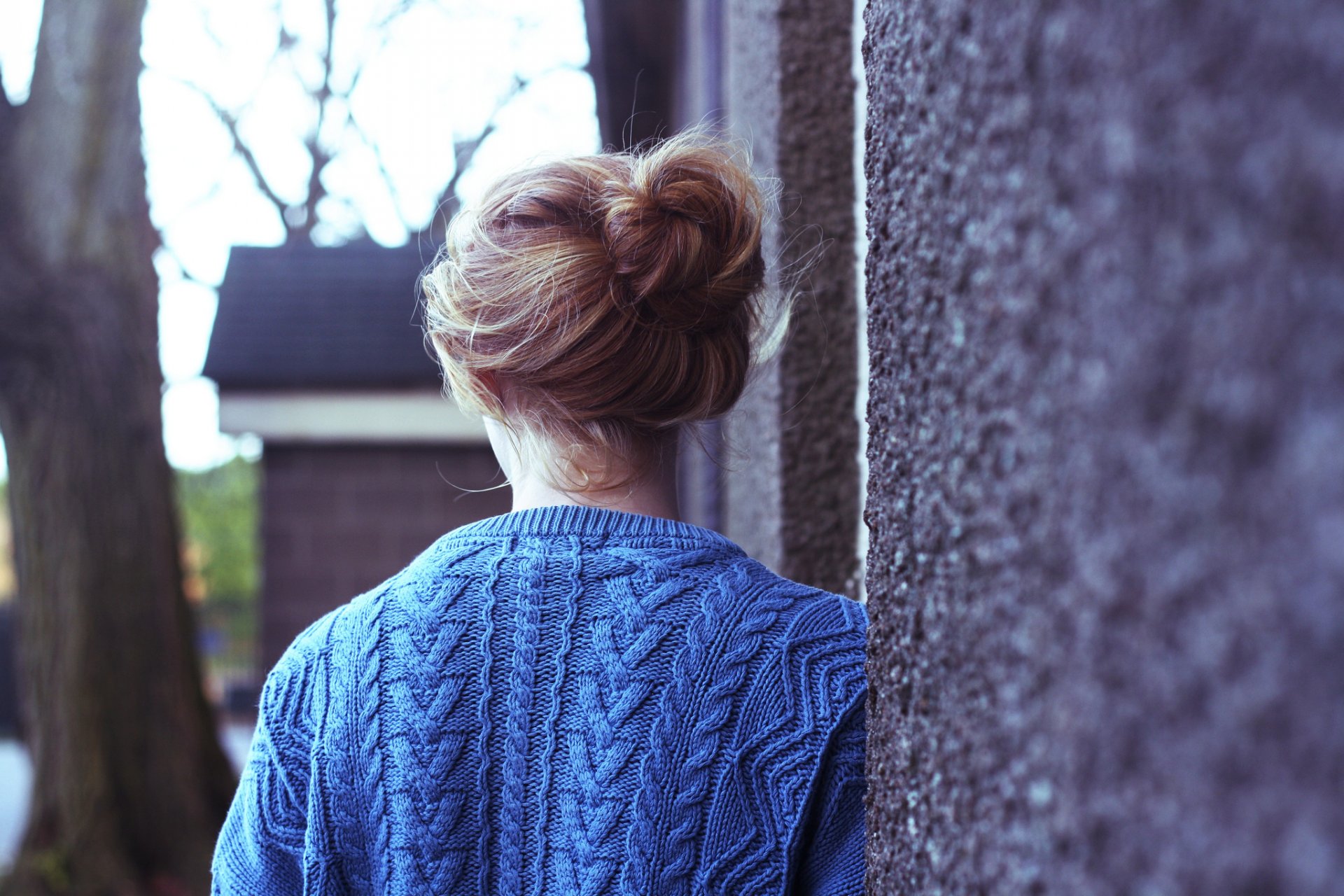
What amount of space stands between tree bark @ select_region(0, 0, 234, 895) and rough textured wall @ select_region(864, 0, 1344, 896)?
18.8ft

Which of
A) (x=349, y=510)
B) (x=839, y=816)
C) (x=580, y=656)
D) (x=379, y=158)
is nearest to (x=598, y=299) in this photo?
(x=580, y=656)

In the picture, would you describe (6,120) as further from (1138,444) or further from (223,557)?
(223,557)

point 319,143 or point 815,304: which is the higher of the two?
point 319,143

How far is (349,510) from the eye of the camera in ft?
27.7

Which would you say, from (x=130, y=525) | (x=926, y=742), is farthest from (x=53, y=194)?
(x=926, y=742)

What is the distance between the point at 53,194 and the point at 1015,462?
6123 millimetres

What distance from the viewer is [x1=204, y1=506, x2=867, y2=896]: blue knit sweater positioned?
115 cm

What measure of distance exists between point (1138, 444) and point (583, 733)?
2.73ft

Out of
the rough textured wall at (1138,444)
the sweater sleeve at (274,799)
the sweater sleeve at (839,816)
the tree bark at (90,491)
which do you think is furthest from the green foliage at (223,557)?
the rough textured wall at (1138,444)

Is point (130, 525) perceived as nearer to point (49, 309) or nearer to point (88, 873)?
point (49, 309)

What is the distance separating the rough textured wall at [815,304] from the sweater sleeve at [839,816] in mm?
945

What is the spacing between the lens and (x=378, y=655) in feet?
4.02

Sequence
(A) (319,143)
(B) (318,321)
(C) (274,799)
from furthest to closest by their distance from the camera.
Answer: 1. (A) (319,143)
2. (B) (318,321)
3. (C) (274,799)

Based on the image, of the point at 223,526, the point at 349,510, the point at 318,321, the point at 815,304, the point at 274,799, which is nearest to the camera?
the point at 274,799
